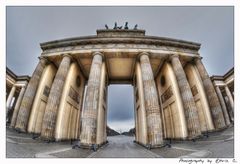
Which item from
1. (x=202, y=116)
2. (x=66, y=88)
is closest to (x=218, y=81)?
(x=202, y=116)

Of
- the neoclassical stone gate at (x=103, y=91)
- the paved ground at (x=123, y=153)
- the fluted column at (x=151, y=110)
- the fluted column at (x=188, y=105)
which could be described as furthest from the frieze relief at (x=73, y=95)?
the fluted column at (x=188, y=105)

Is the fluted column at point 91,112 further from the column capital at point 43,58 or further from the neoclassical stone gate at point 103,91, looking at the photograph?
the column capital at point 43,58

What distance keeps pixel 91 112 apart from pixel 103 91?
4320 mm

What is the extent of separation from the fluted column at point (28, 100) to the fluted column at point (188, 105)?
46.5ft

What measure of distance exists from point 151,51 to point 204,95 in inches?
286

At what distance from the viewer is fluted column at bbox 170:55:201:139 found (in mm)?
9594

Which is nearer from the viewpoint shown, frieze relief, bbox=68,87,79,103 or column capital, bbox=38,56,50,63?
frieze relief, bbox=68,87,79,103

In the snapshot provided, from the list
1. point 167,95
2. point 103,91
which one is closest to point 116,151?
point 103,91

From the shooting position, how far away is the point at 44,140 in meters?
9.05

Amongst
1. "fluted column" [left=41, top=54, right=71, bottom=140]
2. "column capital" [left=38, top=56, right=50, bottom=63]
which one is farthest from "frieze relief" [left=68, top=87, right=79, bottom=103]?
"column capital" [left=38, top=56, right=50, bottom=63]

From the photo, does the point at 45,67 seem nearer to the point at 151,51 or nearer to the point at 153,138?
the point at 151,51

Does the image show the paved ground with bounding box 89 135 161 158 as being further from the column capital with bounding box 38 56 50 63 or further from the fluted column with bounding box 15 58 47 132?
the column capital with bounding box 38 56 50 63

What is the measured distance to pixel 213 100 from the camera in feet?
38.4

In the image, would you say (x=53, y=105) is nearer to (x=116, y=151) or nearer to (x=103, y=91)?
(x=103, y=91)
